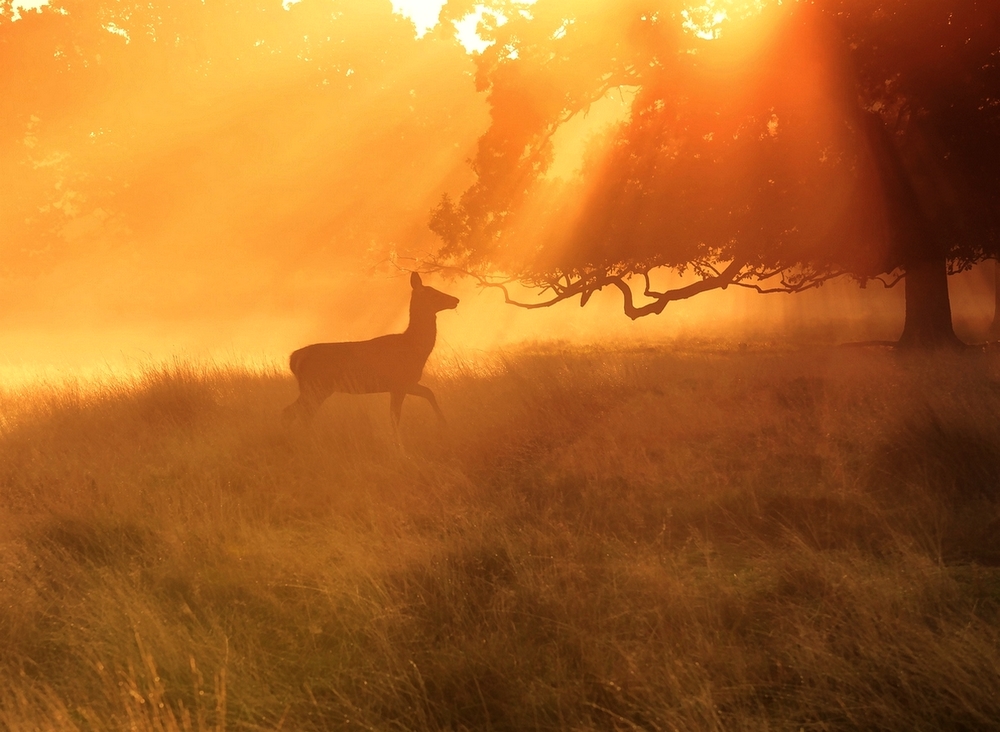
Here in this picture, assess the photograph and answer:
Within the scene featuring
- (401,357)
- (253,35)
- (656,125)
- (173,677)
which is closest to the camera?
(173,677)

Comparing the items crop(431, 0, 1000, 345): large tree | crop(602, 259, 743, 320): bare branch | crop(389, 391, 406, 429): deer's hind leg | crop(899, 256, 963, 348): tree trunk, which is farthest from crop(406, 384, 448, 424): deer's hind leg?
crop(899, 256, 963, 348): tree trunk

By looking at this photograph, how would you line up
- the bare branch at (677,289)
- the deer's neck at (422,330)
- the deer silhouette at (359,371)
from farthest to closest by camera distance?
the bare branch at (677,289)
the deer's neck at (422,330)
the deer silhouette at (359,371)

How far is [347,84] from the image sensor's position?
91.5 feet

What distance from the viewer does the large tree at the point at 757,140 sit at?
14.8 metres

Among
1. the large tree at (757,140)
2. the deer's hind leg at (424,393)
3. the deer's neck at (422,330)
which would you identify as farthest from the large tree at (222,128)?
the deer's hind leg at (424,393)

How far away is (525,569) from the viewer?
16.9ft

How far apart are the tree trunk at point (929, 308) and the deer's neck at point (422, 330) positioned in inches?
396

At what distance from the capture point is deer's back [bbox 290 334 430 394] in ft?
34.4

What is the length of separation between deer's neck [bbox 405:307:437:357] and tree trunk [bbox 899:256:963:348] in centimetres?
1007

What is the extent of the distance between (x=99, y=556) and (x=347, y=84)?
2369cm

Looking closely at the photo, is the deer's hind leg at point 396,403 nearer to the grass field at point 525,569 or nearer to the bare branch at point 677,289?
the grass field at point 525,569

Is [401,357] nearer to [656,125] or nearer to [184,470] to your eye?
[184,470]

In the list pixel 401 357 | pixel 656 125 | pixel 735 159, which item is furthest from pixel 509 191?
pixel 401 357

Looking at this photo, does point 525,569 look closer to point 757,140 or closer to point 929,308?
point 757,140
